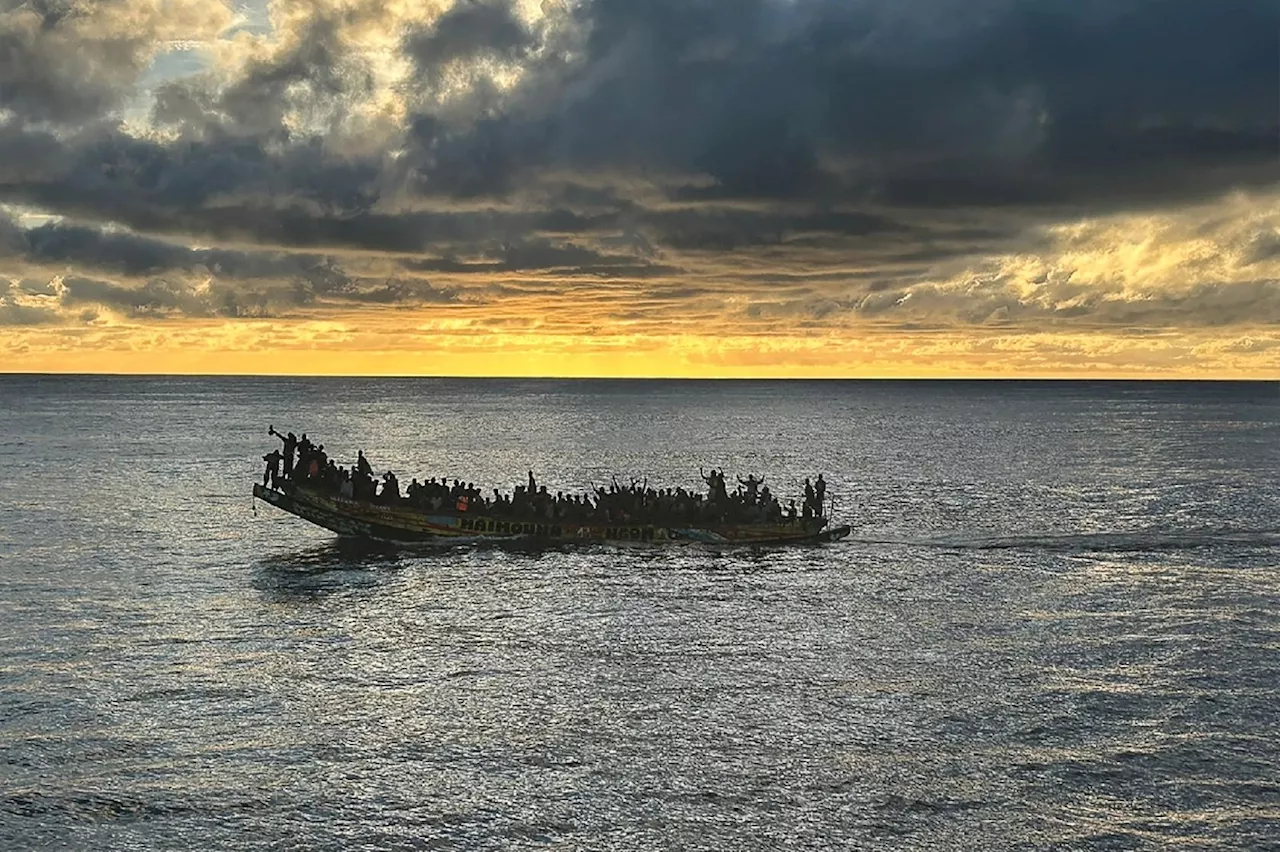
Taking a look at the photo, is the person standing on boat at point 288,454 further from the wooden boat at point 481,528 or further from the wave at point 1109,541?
the wave at point 1109,541

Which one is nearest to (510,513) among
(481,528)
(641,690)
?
(481,528)

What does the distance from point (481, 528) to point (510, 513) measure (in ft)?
4.87

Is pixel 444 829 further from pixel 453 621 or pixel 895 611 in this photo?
pixel 895 611

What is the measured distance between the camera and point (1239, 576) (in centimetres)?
4981

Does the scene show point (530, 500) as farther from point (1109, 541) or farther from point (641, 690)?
point (1109, 541)

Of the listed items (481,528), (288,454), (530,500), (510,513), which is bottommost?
(481,528)

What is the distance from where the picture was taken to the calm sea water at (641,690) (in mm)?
24047

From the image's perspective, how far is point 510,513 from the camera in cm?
5747

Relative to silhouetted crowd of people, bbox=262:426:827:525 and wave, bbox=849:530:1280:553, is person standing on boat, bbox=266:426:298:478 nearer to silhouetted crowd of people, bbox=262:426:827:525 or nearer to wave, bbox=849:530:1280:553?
silhouetted crowd of people, bbox=262:426:827:525

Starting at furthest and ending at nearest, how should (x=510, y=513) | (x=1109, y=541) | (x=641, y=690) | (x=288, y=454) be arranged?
(x=1109, y=541), (x=510, y=513), (x=288, y=454), (x=641, y=690)

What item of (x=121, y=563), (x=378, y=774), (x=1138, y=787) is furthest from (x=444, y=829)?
(x=121, y=563)

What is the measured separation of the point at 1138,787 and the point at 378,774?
1544 centimetres

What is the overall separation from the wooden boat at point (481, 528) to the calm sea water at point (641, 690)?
58.0 inches

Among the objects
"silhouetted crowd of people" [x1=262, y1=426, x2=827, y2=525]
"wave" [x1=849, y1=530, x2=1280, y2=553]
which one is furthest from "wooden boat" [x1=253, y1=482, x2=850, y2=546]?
"wave" [x1=849, y1=530, x2=1280, y2=553]
